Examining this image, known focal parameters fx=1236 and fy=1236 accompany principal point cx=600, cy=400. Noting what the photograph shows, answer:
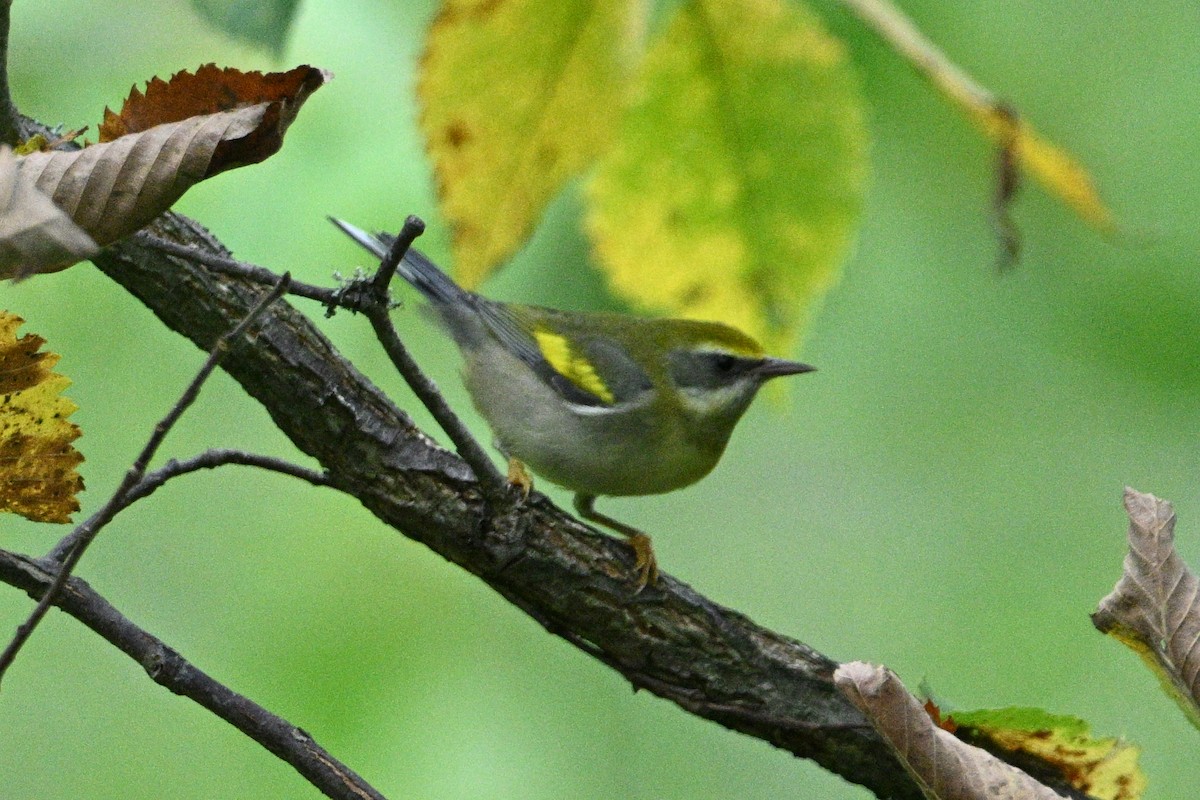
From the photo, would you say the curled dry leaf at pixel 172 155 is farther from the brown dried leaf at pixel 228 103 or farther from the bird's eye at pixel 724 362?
the bird's eye at pixel 724 362

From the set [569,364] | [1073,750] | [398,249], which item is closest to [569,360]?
[569,364]

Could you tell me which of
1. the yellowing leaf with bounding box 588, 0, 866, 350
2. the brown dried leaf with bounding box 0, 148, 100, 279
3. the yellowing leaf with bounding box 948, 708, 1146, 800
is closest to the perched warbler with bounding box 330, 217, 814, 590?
the yellowing leaf with bounding box 948, 708, 1146, 800

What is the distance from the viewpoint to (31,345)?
156cm

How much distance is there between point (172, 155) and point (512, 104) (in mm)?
614

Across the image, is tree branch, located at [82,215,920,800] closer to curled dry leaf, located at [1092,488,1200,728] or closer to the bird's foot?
the bird's foot

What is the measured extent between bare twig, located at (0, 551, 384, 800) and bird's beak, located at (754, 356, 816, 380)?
1740mm

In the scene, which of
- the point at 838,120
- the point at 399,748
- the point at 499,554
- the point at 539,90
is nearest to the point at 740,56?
the point at 838,120

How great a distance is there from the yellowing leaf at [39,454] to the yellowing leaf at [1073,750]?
1.49 m

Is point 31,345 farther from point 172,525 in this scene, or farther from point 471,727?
point 172,525

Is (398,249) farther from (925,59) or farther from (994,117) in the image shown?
(994,117)

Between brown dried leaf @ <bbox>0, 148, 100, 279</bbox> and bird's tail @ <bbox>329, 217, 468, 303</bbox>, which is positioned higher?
bird's tail @ <bbox>329, 217, 468, 303</bbox>

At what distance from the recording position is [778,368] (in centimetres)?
352

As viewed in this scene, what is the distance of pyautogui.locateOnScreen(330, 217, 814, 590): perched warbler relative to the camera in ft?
11.3

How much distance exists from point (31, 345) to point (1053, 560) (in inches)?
146
